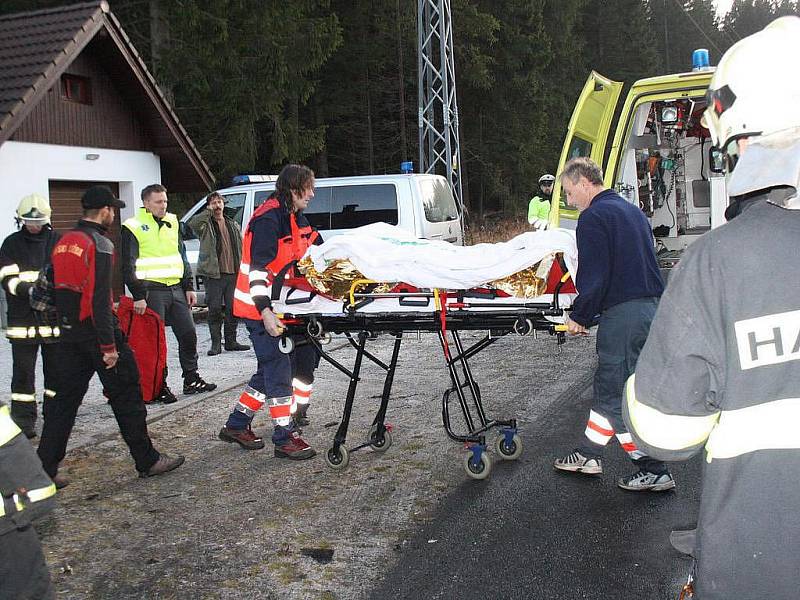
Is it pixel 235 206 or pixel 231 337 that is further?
pixel 235 206

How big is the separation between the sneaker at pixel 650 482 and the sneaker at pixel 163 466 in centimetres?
280

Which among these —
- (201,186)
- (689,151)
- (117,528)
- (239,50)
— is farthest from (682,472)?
(239,50)

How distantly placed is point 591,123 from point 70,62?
917 cm

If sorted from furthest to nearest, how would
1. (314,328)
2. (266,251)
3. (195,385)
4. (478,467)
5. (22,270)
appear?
1. (195,385)
2. (22,270)
3. (266,251)
4. (314,328)
5. (478,467)

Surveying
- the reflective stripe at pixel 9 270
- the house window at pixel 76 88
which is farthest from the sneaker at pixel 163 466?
the house window at pixel 76 88

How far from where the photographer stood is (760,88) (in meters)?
1.68

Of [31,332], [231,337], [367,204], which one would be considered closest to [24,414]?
[31,332]

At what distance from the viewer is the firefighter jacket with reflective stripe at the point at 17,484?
7.69 ft

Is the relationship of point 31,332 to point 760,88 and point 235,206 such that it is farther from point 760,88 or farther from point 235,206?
point 235,206

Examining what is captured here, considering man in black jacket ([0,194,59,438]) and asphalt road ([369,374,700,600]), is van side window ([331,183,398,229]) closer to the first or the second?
man in black jacket ([0,194,59,438])

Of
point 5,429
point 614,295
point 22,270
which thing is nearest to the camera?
point 5,429

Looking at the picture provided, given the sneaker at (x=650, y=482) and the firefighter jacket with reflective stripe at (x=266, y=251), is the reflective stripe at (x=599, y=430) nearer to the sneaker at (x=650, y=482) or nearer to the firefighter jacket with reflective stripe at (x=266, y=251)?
the sneaker at (x=650, y=482)

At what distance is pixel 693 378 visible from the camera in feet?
5.52

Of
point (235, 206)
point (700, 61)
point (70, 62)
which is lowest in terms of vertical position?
point (235, 206)
